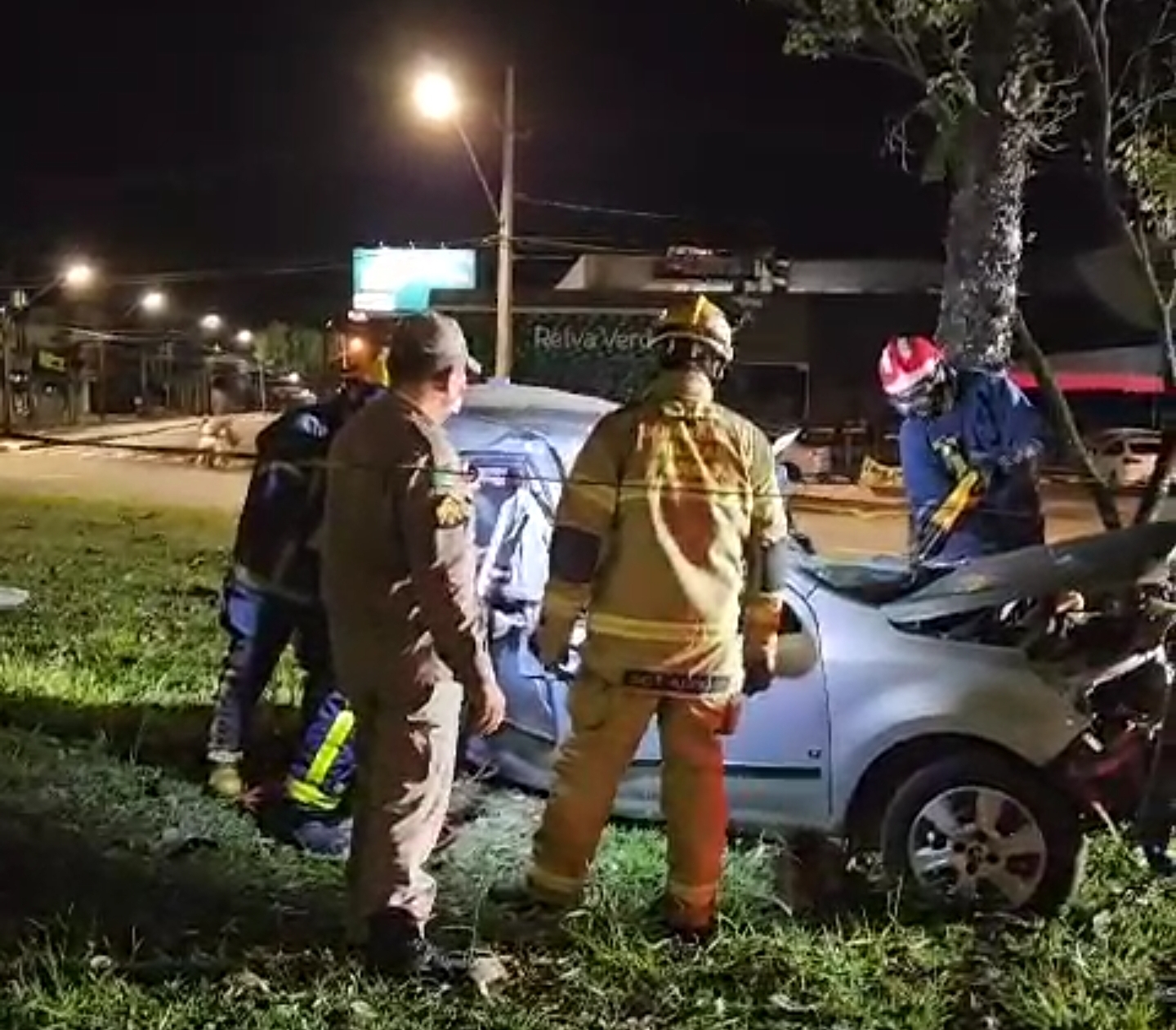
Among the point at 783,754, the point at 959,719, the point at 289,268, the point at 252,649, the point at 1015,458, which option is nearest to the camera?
the point at 959,719

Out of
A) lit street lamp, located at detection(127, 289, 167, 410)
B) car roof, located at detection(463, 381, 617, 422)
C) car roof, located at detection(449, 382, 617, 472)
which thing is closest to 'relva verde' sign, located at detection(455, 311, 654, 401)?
car roof, located at detection(463, 381, 617, 422)

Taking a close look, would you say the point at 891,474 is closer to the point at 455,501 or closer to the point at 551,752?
the point at 551,752

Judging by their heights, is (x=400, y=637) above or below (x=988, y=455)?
below

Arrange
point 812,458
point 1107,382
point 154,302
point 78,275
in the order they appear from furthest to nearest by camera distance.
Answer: point 154,302 < point 78,275 < point 1107,382 < point 812,458

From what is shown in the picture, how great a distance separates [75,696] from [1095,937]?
14.9 ft

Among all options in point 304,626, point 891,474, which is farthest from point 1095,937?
point 891,474

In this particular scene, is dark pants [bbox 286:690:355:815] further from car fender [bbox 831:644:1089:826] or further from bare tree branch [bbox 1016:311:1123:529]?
bare tree branch [bbox 1016:311:1123:529]

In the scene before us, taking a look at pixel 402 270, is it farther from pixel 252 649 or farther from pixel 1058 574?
pixel 1058 574

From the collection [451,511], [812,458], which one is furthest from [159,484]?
[451,511]

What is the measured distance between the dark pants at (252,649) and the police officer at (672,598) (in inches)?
62.6

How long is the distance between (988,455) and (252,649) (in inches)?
117

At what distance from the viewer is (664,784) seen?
15.8 ft

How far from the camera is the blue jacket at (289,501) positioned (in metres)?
6.00

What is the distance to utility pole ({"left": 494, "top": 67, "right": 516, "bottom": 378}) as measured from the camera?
18375 mm
